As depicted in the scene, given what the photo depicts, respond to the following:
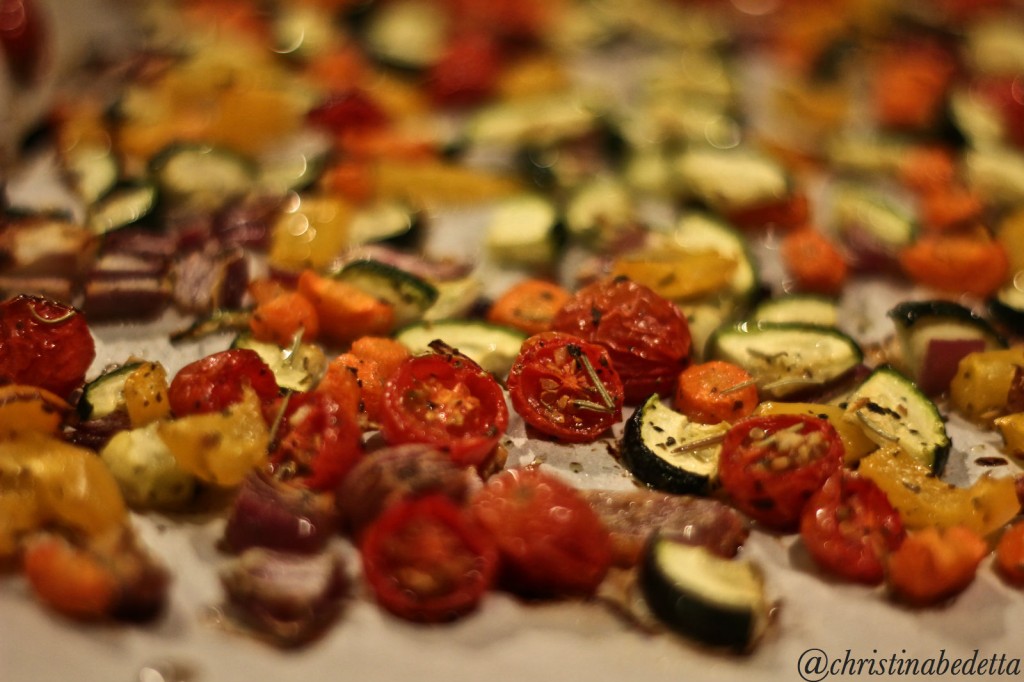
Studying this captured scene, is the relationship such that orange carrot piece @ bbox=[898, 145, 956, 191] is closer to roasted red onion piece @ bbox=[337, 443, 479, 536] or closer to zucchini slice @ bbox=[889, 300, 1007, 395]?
zucchini slice @ bbox=[889, 300, 1007, 395]

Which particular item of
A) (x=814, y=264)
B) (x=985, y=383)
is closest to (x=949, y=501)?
(x=985, y=383)

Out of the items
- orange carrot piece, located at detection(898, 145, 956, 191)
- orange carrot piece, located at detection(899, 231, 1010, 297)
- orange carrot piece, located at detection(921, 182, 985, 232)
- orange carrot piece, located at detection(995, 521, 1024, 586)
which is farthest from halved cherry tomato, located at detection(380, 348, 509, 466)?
orange carrot piece, located at detection(898, 145, 956, 191)

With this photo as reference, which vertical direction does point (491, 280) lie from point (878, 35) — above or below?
below

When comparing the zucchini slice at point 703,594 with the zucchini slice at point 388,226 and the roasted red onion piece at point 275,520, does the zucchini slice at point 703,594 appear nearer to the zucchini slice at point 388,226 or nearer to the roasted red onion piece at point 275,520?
the roasted red onion piece at point 275,520

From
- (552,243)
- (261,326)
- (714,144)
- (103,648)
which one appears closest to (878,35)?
(714,144)

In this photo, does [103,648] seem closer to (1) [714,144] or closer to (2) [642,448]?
(2) [642,448]
